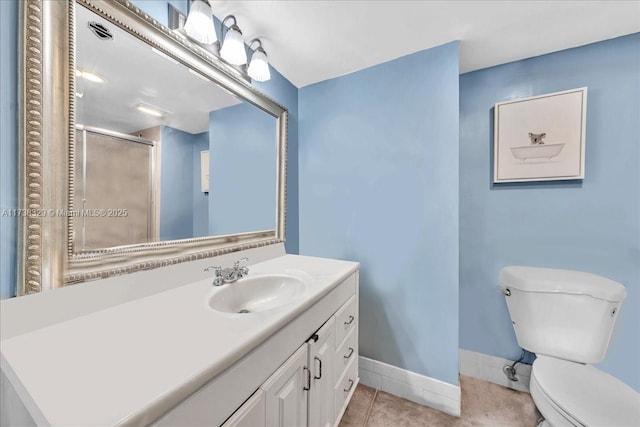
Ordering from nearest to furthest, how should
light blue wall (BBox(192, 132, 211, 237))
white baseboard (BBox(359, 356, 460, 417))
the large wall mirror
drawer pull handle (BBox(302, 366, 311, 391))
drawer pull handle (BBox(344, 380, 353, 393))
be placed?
1. the large wall mirror
2. drawer pull handle (BBox(302, 366, 311, 391))
3. light blue wall (BBox(192, 132, 211, 237))
4. drawer pull handle (BBox(344, 380, 353, 393))
5. white baseboard (BBox(359, 356, 460, 417))

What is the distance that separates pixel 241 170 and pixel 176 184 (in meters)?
0.36

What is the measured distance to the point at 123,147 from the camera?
2.74ft

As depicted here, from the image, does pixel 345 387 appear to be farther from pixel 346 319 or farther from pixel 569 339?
pixel 569 339

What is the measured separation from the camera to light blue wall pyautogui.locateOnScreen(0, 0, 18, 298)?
581mm

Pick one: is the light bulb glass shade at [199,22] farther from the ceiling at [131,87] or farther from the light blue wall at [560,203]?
the light blue wall at [560,203]

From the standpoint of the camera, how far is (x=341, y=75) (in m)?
1.66

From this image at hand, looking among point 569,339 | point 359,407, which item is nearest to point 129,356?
point 359,407

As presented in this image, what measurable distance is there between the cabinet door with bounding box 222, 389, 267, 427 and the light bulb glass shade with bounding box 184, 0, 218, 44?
1292 millimetres

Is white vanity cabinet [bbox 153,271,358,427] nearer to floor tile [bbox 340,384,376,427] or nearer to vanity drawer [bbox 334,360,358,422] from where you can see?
vanity drawer [bbox 334,360,358,422]

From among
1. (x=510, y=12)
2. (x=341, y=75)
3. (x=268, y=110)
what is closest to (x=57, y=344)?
(x=268, y=110)

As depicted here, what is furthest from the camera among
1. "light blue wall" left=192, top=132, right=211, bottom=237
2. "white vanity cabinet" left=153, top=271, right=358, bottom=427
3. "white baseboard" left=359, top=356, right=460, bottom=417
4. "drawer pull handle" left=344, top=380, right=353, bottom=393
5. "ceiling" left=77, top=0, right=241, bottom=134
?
"white baseboard" left=359, top=356, right=460, bottom=417

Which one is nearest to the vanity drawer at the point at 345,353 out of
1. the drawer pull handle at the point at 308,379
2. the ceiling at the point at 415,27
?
the drawer pull handle at the point at 308,379

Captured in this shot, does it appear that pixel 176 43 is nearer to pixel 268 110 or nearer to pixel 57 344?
pixel 268 110

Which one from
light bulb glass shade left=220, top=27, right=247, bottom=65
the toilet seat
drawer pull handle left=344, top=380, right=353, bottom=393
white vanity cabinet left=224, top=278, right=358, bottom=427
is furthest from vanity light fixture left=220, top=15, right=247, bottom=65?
the toilet seat
